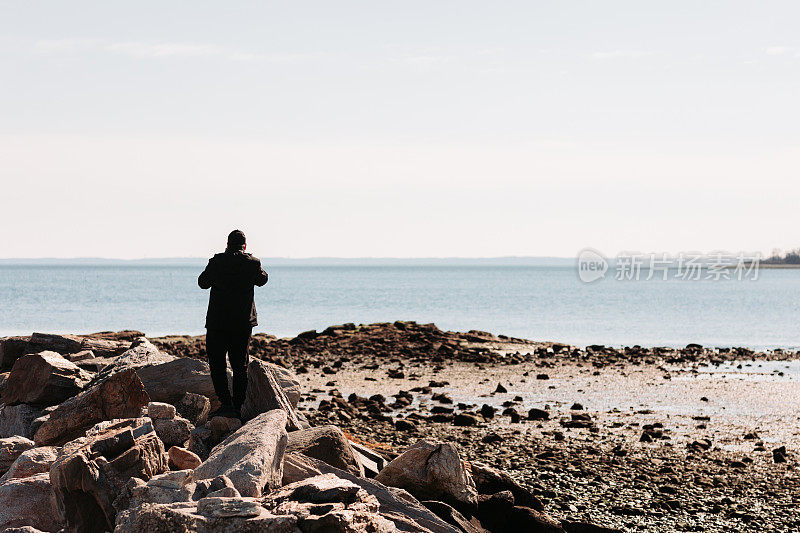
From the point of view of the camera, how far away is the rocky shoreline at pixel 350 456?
7.07 m

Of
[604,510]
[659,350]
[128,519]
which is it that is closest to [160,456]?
[128,519]

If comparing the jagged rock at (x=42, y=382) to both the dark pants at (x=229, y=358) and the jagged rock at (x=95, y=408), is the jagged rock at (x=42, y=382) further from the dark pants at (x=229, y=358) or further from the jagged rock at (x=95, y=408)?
the dark pants at (x=229, y=358)

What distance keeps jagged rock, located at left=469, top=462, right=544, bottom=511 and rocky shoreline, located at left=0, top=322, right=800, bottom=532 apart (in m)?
0.02

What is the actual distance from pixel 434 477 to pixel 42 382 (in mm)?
5742

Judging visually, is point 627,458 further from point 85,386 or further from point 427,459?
point 85,386

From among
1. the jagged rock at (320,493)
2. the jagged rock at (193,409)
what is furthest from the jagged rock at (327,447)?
the jagged rock at (320,493)

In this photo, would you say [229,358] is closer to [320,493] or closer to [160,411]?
[160,411]

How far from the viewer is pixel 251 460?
742 centimetres

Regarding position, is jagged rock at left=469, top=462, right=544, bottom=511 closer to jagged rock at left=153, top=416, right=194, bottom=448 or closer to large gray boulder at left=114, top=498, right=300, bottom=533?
jagged rock at left=153, top=416, right=194, bottom=448

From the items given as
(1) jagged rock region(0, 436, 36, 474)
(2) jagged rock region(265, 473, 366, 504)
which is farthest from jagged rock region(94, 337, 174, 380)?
(2) jagged rock region(265, 473, 366, 504)

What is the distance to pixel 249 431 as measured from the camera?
8328 mm

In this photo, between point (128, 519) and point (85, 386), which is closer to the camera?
point (128, 519)

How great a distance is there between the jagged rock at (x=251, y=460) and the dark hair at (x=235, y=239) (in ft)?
9.62

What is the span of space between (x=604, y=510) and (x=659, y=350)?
2549cm
